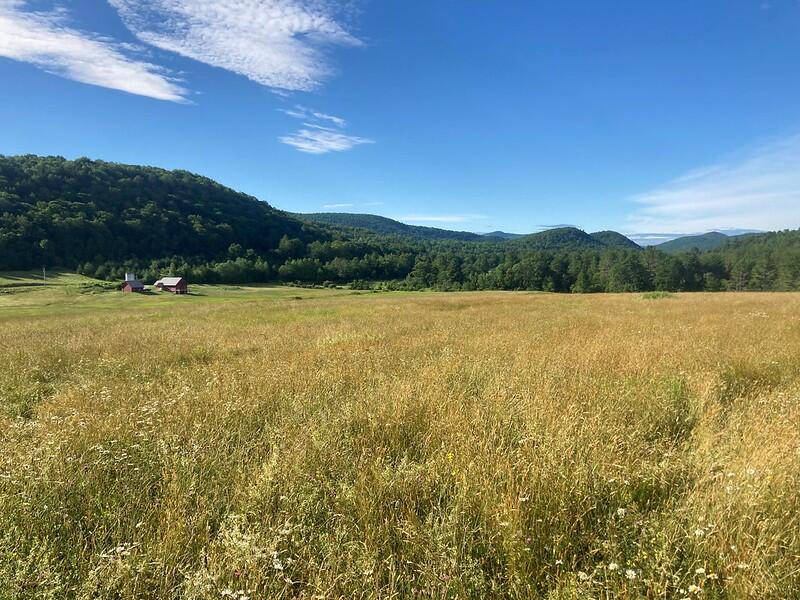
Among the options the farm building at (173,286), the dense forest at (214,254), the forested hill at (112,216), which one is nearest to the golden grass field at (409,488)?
the farm building at (173,286)

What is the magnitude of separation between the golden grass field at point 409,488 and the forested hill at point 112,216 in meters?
115

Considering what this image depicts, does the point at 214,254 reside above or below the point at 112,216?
below

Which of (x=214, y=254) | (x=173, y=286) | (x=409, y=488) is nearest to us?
(x=409, y=488)

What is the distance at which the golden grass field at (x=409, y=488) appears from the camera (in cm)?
243

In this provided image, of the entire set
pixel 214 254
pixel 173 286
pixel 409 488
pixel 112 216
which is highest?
pixel 112 216

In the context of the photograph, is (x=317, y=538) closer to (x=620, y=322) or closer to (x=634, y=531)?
(x=634, y=531)

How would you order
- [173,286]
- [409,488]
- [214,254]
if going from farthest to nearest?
1. [214,254]
2. [173,286]
3. [409,488]

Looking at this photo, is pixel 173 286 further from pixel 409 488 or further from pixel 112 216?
pixel 409 488

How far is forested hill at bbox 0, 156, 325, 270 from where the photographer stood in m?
93.4

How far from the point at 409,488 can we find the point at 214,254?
452 ft

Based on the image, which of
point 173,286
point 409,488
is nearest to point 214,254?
point 173,286

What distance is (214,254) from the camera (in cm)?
12594

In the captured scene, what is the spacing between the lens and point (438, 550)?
2633mm

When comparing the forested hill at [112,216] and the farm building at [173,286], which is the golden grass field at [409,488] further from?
the forested hill at [112,216]
